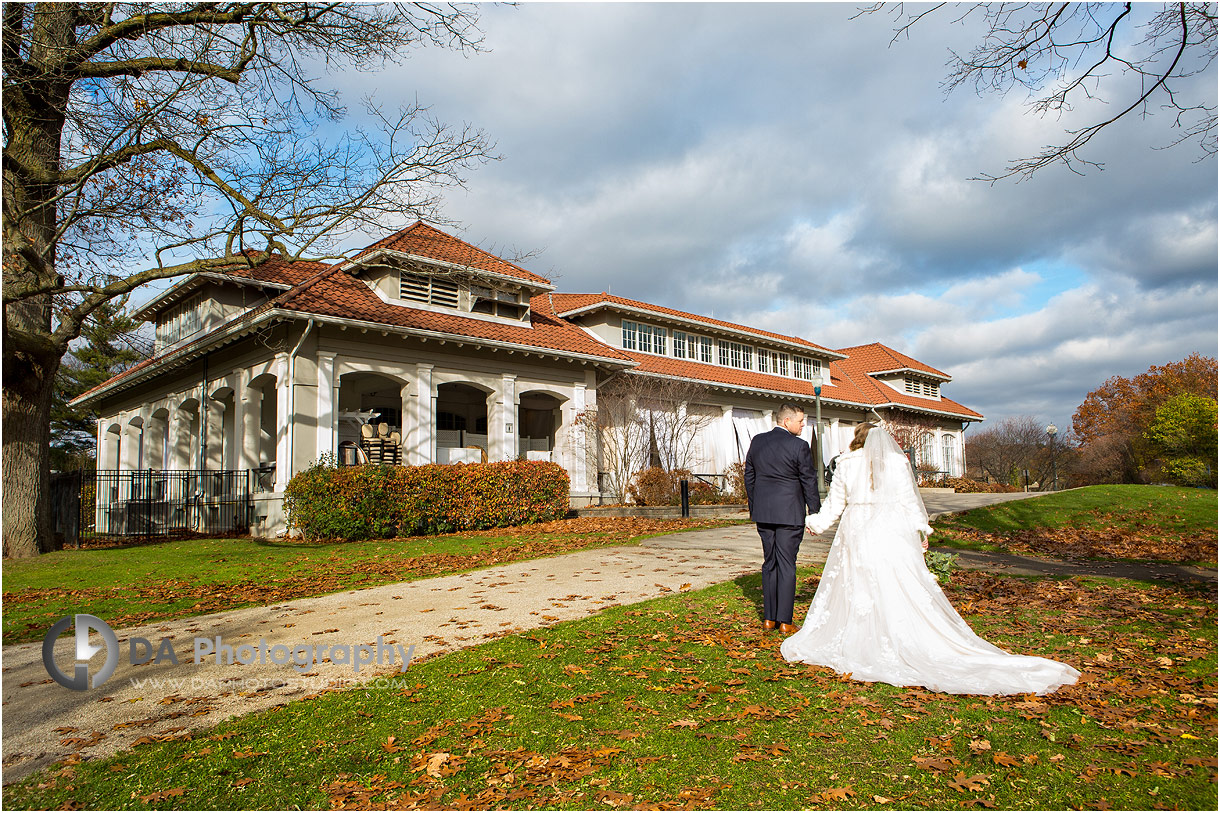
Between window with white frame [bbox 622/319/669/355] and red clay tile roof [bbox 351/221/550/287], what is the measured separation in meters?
5.55

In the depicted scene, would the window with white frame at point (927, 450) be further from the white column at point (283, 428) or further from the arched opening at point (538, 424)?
the white column at point (283, 428)

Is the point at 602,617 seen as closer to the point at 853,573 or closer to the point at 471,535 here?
the point at 853,573

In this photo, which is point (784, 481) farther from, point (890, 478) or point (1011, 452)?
point (1011, 452)

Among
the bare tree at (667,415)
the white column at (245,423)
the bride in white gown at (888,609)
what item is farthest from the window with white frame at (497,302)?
the bride in white gown at (888,609)

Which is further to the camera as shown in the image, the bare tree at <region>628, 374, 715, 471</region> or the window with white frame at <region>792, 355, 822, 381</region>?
the window with white frame at <region>792, 355, 822, 381</region>

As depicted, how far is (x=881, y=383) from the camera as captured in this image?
125 feet

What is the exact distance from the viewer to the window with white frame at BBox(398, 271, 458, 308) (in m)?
19.0

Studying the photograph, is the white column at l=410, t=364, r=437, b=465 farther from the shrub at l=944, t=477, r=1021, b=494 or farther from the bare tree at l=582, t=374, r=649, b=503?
the shrub at l=944, t=477, r=1021, b=494

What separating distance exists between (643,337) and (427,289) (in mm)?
9314

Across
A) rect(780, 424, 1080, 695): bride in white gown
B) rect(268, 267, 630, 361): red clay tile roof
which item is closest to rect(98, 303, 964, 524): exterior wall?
rect(268, 267, 630, 361): red clay tile roof

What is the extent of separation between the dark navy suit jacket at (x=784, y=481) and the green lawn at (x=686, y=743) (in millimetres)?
1315

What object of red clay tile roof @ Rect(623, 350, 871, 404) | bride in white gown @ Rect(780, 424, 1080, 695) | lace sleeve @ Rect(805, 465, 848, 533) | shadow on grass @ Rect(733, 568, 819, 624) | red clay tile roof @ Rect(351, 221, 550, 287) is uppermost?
red clay tile roof @ Rect(351, 221, 550, 287)

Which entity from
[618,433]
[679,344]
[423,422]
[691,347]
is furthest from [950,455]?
[423,422]

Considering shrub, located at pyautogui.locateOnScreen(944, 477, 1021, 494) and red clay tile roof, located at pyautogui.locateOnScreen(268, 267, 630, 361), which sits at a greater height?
red clay tile roof, located at pyautogui.locateOnScreen(268, 267, 630, 361)
